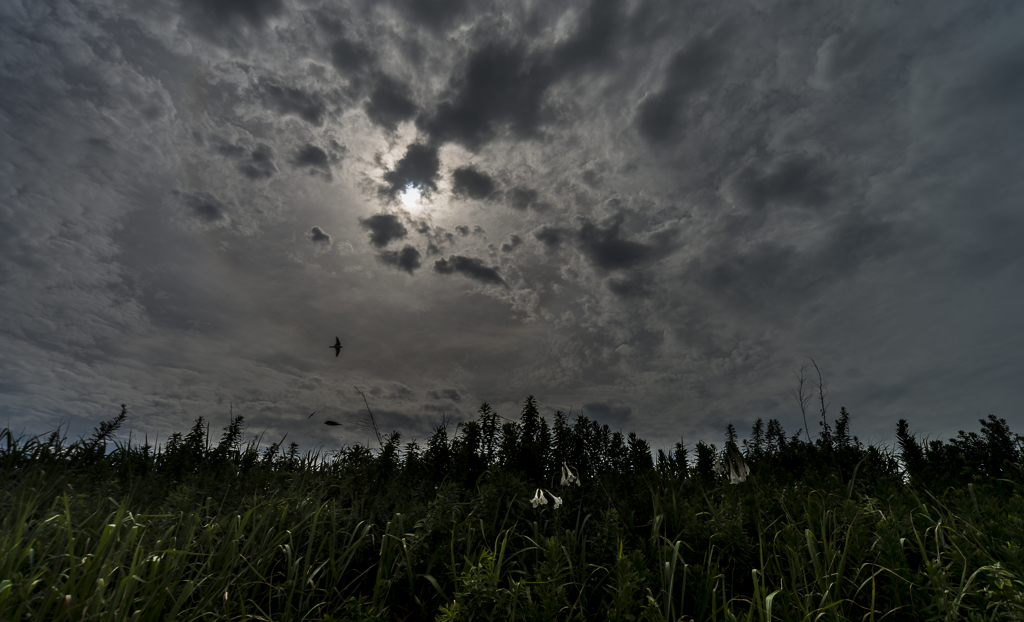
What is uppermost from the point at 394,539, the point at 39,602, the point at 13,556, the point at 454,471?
the point at 454,471

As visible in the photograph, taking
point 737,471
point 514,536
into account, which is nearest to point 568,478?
point 514,536

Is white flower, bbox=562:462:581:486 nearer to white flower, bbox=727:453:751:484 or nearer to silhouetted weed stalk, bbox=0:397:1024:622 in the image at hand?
silhouetted weed stalk, bbox=0:397:1024:622

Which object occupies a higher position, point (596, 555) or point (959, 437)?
point (959, 437)

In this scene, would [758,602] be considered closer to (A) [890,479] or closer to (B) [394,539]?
(B) [394,539]

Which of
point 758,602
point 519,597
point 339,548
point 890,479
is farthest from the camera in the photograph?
point 890,479

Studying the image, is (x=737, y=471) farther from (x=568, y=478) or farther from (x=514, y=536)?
(x=514, y=536)

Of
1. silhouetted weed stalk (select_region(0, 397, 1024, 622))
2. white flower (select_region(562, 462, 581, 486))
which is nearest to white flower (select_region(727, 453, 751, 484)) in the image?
silhouetted weed stalk (select_region(0, 397, 1024, 622))

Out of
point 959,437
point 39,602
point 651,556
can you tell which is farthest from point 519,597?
point 959,437

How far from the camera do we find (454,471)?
6262 millimetres

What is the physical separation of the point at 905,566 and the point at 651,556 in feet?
5.68

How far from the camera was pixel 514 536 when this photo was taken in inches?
179

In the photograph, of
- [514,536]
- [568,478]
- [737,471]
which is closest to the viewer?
[514,536]

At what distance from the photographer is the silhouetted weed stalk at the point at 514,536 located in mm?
3311

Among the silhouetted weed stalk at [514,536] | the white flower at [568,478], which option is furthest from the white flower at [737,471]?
the white flower at [568,478]
